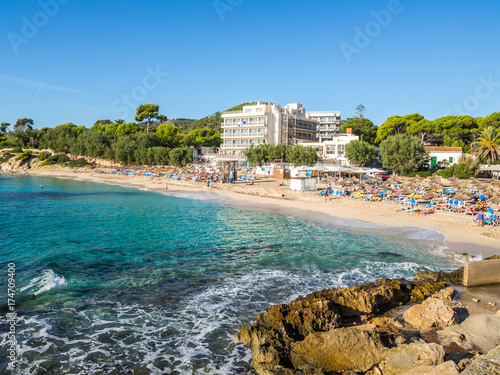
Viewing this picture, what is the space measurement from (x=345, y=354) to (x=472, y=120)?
69478mm

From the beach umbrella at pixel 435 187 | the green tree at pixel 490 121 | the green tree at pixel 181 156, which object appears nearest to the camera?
the beach umbrella at pixel 435 187

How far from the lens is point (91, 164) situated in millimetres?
83812

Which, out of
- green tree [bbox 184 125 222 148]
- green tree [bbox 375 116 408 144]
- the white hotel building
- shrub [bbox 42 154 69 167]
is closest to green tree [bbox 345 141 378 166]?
the white hotel building

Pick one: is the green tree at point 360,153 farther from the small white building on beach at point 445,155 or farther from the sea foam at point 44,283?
the sea foam at point 44,283

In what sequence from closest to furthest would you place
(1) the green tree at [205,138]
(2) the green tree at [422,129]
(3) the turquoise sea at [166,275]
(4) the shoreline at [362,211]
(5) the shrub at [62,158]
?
(3) the turquoise sea at [166,275], (4) the shoreline at [362,211], (2) the green tree at [422,129], (5) the shrub at [62,158], (1) the green tree at [205,138]

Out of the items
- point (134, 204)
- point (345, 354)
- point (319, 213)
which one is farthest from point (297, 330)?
point (134, 204)

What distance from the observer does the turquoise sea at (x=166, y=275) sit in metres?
8.05

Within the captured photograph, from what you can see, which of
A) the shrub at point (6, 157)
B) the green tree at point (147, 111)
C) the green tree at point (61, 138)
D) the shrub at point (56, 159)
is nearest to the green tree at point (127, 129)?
the green tree at point (147, 111)

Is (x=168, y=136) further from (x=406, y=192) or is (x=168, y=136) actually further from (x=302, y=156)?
(x=406, y=192)

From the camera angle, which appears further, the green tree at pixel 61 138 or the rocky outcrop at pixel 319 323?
the green tree at pixel 61 138

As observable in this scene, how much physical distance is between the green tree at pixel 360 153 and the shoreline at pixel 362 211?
13.7 meters

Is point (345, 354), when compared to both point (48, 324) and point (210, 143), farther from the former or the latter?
point (210, 143)

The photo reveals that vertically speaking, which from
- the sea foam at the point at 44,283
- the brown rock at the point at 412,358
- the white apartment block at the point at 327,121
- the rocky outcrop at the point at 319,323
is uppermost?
the white apartment block at the point at 327,121

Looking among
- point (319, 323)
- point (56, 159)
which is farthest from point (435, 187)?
point (56, 159)
